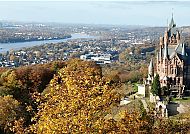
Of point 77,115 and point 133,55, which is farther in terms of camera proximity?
point 133,55

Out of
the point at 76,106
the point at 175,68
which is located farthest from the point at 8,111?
the point at 76,106

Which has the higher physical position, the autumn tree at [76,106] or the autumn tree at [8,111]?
the autumn tree at [76,106]

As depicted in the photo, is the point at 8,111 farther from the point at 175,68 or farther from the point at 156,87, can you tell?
the point at 175,68

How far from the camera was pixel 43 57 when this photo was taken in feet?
569

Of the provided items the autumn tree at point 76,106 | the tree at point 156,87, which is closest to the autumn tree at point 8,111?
the tree at point 156,87

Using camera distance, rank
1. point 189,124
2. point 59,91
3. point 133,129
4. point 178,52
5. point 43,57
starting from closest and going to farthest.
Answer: point 59,91, point 133,129, point 189,124, point 178,52, point 43,57

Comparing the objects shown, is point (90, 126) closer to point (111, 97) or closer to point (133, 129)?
point (111, 97)

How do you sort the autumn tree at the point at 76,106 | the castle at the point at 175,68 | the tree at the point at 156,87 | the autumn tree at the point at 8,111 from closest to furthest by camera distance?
the autumn tree at the point at 76,106
the autumn tree at the point at 8,111
the tree at the point at 156,87
the castle at the point at 175,68

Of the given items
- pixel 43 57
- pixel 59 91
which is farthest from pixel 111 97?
pixel 43 57

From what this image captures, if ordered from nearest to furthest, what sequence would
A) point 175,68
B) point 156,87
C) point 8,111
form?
point 8,111 → point 156,87 → point 175,68

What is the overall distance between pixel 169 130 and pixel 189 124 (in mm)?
7199

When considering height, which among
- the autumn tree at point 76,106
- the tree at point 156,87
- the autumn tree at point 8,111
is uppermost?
the autumn tree at point 76,106

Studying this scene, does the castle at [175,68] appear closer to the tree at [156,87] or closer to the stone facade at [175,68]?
the stone facade at [175,68]

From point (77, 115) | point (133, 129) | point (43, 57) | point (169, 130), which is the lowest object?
point (43, 57)
